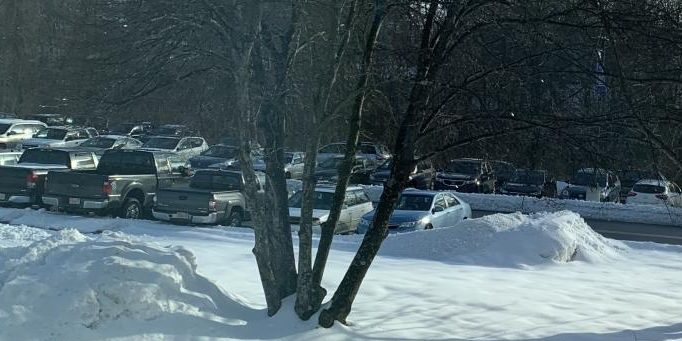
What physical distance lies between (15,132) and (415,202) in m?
23.2

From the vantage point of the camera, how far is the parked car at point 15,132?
112 feet

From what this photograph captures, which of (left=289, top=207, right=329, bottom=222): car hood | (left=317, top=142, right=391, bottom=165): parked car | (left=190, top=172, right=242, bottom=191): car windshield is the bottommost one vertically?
(left=289, top=207, right=329, bottom=222): car hood

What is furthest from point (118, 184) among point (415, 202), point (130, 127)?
point (415, 202)

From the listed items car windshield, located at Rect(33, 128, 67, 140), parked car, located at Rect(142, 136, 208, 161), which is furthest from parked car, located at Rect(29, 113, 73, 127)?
parked car, located at Rect(142, 136, 208, 161)

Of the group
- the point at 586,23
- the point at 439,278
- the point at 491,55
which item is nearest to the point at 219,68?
the point at 491,55

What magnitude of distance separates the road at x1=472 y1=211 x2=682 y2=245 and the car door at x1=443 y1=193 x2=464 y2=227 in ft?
17.7

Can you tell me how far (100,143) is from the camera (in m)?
34.3

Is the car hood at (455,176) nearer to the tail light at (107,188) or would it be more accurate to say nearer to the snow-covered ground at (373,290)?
the snow-covered ground at (373,290)

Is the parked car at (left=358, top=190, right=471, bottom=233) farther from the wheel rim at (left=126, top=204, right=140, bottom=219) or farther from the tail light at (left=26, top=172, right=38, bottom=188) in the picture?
the tail light at (left=26, top=172, right=38, bottom=188)

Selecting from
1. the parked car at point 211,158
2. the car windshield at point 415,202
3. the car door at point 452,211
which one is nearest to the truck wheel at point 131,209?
the car windshield at point 415,202

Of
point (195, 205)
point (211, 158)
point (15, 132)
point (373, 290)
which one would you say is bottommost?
point (373, 290)

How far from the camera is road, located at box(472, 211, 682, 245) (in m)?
23.2

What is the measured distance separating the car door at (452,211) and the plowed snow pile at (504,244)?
3.07 metres

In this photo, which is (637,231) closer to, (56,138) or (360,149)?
(360,149)
